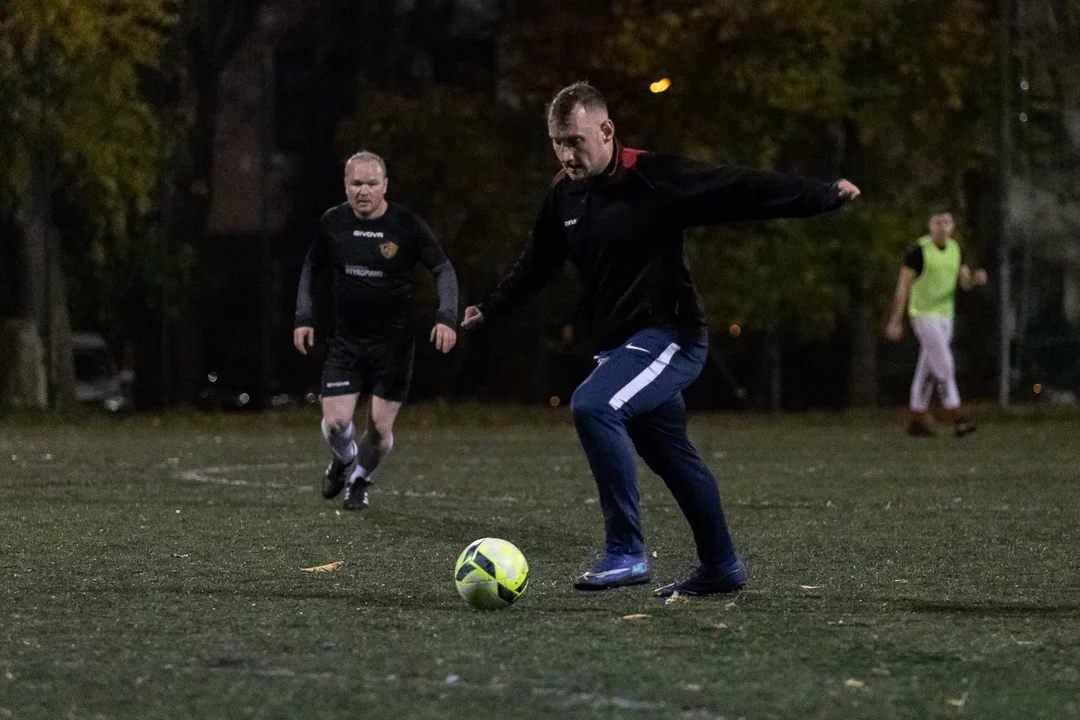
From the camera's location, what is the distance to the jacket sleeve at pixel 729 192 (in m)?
6.84

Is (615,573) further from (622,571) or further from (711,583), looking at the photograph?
(711,583)

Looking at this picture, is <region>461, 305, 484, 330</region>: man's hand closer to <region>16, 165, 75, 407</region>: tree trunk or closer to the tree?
the tree

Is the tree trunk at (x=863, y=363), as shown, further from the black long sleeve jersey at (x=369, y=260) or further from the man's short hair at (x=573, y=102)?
the man's short hair at (x=573, y=102)

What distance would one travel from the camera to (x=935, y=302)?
1859 centimetres

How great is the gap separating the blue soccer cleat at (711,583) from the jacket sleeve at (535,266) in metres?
1.36

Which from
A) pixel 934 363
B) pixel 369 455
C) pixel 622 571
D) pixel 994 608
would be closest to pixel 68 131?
pixel 934 363

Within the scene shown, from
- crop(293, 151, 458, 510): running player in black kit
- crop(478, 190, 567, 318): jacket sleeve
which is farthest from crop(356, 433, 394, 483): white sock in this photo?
crop(478, 190, 567, 318): jacket sleeve

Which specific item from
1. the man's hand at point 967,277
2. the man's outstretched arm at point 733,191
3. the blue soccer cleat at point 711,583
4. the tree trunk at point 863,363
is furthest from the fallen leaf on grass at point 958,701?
the tree trunk at point 863,363

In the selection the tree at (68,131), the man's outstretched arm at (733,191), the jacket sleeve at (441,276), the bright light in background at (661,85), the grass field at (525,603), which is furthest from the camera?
the bright light in background at (661,85)

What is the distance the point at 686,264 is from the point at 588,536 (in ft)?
8.83

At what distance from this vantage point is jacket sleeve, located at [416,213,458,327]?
10.9 m

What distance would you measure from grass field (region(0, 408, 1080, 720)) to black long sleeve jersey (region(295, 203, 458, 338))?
1175mm

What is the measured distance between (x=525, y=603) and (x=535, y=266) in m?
1.48

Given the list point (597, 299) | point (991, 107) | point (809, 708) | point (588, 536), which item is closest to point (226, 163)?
point (991, 107)
